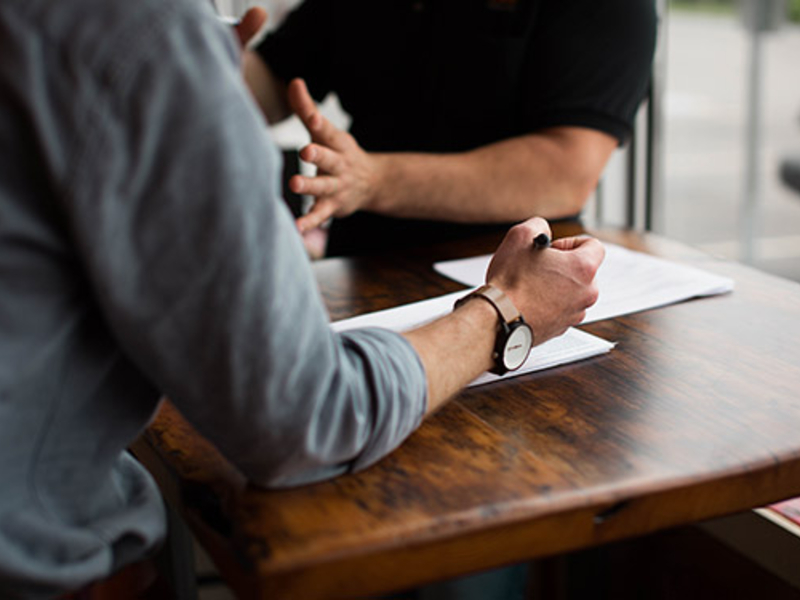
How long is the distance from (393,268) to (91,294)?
2.63 ft

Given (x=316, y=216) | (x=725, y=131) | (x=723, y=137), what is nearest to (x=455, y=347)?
(x=316, y=216)

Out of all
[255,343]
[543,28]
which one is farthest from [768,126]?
[255,343]

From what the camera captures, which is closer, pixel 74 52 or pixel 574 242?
pixel 74 52

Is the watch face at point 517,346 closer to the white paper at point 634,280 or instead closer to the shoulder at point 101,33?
the white paper at point 634,280

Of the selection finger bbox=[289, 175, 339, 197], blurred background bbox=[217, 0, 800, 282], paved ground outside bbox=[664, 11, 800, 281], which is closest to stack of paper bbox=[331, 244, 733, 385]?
finger bbox=[289, 175, 339, 197]

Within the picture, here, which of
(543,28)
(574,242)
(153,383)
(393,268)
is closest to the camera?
(153,383)

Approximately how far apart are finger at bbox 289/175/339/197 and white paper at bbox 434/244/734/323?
0.67 ft

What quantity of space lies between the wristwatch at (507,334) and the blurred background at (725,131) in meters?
1.35

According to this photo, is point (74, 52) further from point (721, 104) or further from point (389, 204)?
point (721, 104)

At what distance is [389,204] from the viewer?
5.05 feet

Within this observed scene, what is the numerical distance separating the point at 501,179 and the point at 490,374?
25.5 inches

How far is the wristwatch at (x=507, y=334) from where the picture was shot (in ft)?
3.01

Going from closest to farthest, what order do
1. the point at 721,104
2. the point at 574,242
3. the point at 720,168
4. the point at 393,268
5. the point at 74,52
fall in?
1. the point at 74,52
2. the point at 574,242
3. the point at 393,268
4. the point at 720,168
5. the point at 721,104

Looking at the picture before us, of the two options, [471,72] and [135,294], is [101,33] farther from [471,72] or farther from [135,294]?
[471,72]
